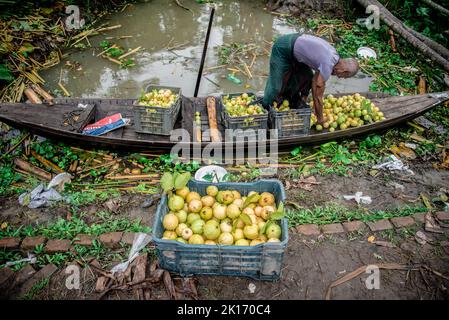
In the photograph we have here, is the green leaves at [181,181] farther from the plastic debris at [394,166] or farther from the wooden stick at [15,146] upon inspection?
the wooden stick at [15,146]

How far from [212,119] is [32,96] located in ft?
13.6

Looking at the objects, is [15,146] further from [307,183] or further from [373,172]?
[373,172]

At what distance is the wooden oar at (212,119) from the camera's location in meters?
5.46

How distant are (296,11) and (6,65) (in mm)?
8566

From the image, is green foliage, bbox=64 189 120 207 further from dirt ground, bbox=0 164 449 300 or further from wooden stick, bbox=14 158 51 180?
wooden stick, bbox=14 158 51 180

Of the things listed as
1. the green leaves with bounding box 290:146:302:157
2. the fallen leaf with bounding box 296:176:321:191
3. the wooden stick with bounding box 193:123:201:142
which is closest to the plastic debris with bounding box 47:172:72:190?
the wooden stick with bounding box 193:123:201:142

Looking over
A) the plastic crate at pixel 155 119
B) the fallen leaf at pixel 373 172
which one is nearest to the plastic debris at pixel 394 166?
the fallen leaf at pixel 373 172

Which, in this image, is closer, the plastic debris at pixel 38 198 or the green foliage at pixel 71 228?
the green foliage at pixel 71 228

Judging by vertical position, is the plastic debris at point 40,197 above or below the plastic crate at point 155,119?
below

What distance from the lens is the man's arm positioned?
16.2ft

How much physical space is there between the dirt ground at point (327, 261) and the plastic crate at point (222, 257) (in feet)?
0.74

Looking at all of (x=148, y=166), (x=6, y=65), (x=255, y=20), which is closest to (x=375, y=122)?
(x=148, y=166)

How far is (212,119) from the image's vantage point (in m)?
5.80
